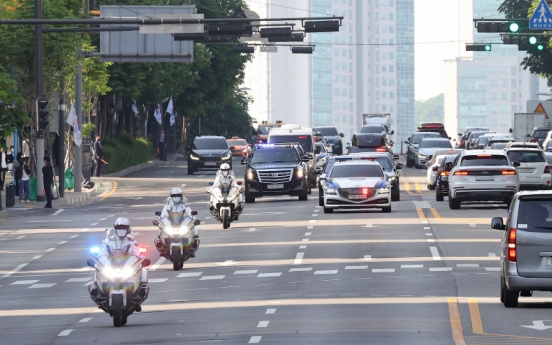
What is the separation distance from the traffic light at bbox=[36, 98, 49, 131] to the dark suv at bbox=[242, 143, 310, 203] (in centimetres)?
682

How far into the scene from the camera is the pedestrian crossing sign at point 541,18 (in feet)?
153

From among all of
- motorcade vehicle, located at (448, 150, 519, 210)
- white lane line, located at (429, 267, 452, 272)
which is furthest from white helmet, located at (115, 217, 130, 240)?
motorcade vehicle, located at (448, 150, 519, 210)

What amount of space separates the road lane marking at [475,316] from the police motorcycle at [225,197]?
49.3 ft

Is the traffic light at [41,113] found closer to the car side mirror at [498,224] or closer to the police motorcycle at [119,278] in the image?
the police motorcycle at [119,278]

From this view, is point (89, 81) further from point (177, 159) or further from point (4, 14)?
point (177, 159)

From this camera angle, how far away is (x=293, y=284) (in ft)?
76.1

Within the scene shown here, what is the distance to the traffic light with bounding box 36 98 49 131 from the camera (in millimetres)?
47406

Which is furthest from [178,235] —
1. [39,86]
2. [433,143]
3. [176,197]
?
[433,143]

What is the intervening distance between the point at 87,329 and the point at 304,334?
2.90 meters

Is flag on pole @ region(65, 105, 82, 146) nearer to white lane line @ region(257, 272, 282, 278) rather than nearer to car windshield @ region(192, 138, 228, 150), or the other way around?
car windshield @ region(192, 138, 228, 150)

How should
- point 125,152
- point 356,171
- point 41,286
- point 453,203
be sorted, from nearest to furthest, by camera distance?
point 41,286 < point 356,171 < point 453,203 < point 125,152

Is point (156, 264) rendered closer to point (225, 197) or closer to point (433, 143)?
point (225, 197)

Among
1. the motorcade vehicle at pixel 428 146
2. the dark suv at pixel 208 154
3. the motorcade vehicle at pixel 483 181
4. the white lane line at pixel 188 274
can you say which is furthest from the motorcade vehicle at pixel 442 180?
the motorcade vehicle at pixel 428 146

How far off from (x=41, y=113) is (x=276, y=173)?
8206mm
